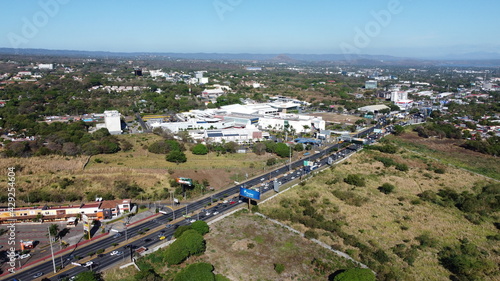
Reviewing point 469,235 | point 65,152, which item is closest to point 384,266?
point 469,235

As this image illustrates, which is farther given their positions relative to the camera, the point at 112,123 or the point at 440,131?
the point at 440,131

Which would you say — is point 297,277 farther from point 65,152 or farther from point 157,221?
point 65,152

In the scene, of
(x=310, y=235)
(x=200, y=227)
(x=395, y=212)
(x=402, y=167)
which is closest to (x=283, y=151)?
(x=402, y=167)

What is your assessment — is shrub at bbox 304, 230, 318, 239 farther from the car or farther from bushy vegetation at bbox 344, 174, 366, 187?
the car

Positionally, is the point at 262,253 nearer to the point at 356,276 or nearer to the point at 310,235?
the point at 310,235

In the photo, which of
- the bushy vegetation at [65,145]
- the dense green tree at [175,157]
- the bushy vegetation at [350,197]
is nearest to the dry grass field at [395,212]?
the bushy vegetation at [350,197]

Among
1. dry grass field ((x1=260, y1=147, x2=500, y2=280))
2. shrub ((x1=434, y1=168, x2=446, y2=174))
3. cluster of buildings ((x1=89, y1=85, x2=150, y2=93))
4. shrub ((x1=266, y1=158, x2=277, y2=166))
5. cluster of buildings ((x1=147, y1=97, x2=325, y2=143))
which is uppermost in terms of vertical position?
cluster of buildings ((x1=89, y1=85, x2=150, y2=93))

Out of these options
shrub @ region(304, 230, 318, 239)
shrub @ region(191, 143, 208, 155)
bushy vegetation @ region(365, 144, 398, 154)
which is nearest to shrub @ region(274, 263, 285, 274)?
shrub @ region(304, 230, 318, 239)
